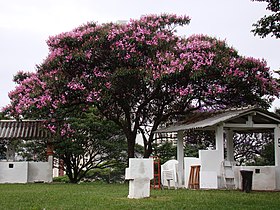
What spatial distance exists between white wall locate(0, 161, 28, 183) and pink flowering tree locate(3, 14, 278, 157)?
3355 mm

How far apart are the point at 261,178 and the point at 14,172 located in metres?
11.2

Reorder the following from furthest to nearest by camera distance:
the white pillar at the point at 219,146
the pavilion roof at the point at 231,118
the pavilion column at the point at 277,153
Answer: the pavilion column at the point at 277,153, the white pillar at the point at 219,146, the pavilion roof at the point at 231,118

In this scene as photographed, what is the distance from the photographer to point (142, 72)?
60.1ft

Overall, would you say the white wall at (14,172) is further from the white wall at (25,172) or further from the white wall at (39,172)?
the white wall at (39,172)

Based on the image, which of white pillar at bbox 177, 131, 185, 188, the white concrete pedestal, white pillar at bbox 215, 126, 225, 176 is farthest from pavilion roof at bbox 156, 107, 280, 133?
the white concrete pedestal

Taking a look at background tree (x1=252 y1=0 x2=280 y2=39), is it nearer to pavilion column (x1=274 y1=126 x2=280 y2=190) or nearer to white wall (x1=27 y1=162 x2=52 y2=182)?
pavilion column (x1=274 y1=126 x2=280 y2=190)

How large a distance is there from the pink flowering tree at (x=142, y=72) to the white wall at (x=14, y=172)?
132 inches

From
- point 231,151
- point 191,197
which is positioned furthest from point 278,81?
point 191,197

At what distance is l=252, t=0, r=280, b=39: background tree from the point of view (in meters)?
11.0

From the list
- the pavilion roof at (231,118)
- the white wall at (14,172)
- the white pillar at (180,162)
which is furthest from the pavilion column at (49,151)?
the white pillar at (180,162)

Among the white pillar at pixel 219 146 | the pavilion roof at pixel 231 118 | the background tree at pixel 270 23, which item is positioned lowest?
the white pillar at pixel 219 146

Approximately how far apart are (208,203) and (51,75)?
402 inches

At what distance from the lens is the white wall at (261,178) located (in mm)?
16573

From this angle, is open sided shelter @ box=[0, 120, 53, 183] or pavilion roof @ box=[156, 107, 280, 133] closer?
pavilion roof @ box=[156, 107, 280, 133]
